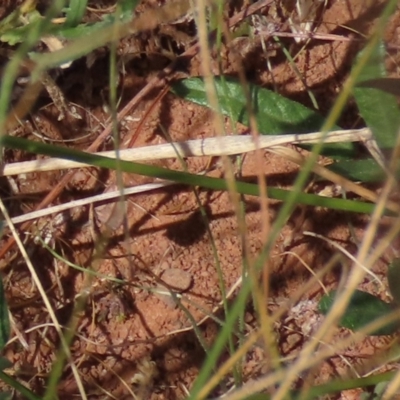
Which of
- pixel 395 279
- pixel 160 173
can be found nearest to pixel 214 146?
pixel 160 173

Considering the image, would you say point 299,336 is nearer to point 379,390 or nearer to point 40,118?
point 379,390

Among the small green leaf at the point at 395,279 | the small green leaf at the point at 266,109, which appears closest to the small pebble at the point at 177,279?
the small green leaf at the point at 266,109

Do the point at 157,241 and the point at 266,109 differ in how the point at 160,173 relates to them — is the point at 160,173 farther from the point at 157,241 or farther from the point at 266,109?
the point at 157,241

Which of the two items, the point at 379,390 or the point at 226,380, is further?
the point at 226,380

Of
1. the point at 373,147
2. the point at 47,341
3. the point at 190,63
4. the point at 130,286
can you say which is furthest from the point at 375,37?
the point at 47,341

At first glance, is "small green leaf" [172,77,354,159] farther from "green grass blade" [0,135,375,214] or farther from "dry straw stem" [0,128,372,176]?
"green grass blade" [0,135,375,214]

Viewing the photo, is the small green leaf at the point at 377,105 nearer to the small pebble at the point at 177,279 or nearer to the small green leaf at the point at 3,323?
the small pebble at the point at 177,279
